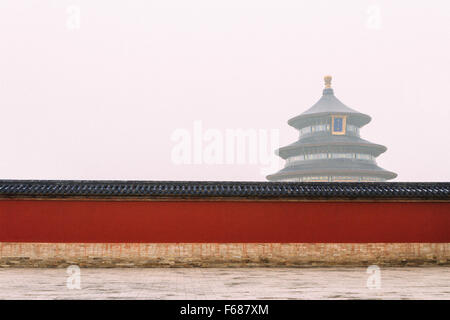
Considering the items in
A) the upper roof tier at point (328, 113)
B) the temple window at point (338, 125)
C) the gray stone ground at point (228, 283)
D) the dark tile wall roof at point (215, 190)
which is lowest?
the gray stone ground at point (228, 283)

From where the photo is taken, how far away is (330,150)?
28.3 metres

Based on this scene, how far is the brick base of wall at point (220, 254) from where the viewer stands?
1328 centimetres

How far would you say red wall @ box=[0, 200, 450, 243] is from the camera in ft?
44.4

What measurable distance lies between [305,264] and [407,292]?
17.7 ft

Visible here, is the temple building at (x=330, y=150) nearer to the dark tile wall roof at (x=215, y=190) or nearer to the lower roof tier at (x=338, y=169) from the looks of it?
the lower roof tier at (x=338, y=169)

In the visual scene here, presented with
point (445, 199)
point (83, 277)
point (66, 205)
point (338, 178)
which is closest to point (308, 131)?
point (338, 178)

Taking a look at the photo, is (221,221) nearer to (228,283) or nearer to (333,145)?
(228,283)

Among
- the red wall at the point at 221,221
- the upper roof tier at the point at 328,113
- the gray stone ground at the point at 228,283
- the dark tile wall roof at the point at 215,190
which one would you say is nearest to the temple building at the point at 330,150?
the upper roof tier at the point at 328,113

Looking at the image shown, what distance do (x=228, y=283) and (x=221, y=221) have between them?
13.9 ft

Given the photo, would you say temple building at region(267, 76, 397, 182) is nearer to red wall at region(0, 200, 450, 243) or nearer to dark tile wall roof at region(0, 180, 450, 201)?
dark tile wall roof at region(0, 180, 450, 201)

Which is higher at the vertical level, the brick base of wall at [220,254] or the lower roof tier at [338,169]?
the lower roof tier at [338,169]

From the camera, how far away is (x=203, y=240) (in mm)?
13656

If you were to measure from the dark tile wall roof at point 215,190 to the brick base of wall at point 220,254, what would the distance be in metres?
1.40
